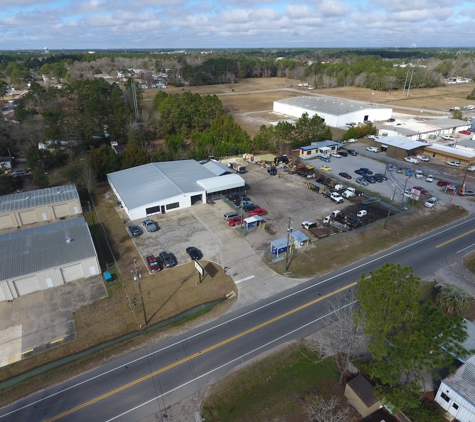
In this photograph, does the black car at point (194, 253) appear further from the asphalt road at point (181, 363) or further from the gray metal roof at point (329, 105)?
the gray metal roof at point (329, 105)

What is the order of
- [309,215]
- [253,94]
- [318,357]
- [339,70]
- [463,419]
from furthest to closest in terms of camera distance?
1. [339,70]
2. [253,94]
3. [309,215]
4. [318,357]
5. [463,419]

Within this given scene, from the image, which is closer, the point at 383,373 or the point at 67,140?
the point at 383,373

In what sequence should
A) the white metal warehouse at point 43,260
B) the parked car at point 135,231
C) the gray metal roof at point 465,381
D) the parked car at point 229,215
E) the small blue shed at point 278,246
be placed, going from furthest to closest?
the parked car at point 229,215, the parked car at point 135,231, the small blue shed at point 278,246, the white metal warehouse at point 43,260, the gray metal roof at point 465,381

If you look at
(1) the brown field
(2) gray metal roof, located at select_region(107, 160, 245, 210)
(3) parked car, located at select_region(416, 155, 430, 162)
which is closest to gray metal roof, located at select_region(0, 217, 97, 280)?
(2) gray metal roof, located at select_region(107, 160, 245, 210)

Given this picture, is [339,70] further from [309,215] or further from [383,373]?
[383,373]

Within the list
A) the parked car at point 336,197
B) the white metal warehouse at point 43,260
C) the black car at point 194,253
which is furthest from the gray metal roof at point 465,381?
the white metal warehouse at point 43,260

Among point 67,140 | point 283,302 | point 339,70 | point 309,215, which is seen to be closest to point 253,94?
point 339,70

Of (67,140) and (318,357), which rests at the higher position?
(67,140)
